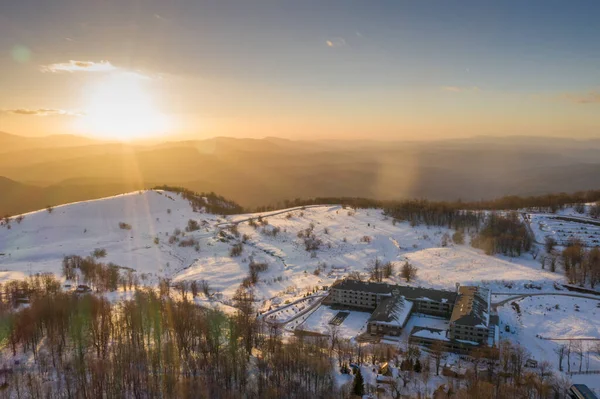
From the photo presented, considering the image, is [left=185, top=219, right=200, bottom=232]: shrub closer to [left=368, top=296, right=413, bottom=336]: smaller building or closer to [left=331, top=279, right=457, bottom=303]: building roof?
[left=331, top=279, right=457, bottom=303]: building roof

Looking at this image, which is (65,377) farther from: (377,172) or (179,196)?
(377,172)

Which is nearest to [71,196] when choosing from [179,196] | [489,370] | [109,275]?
[179,196]

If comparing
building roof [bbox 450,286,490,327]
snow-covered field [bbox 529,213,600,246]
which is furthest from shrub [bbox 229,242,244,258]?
snow-covered field [bbox 529,213,600,246]

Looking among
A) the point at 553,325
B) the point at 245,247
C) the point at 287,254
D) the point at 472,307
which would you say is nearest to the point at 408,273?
the point at 472,307

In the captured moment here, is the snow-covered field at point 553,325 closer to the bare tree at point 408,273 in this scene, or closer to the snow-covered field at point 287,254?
the snow-covered field at point 287,254

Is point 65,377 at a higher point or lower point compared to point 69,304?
lower

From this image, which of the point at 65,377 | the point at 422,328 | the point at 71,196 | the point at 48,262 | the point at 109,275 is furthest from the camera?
the point at 71,196

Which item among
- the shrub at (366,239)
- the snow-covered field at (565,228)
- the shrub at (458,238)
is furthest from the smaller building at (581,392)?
the shrub at (366,239)
